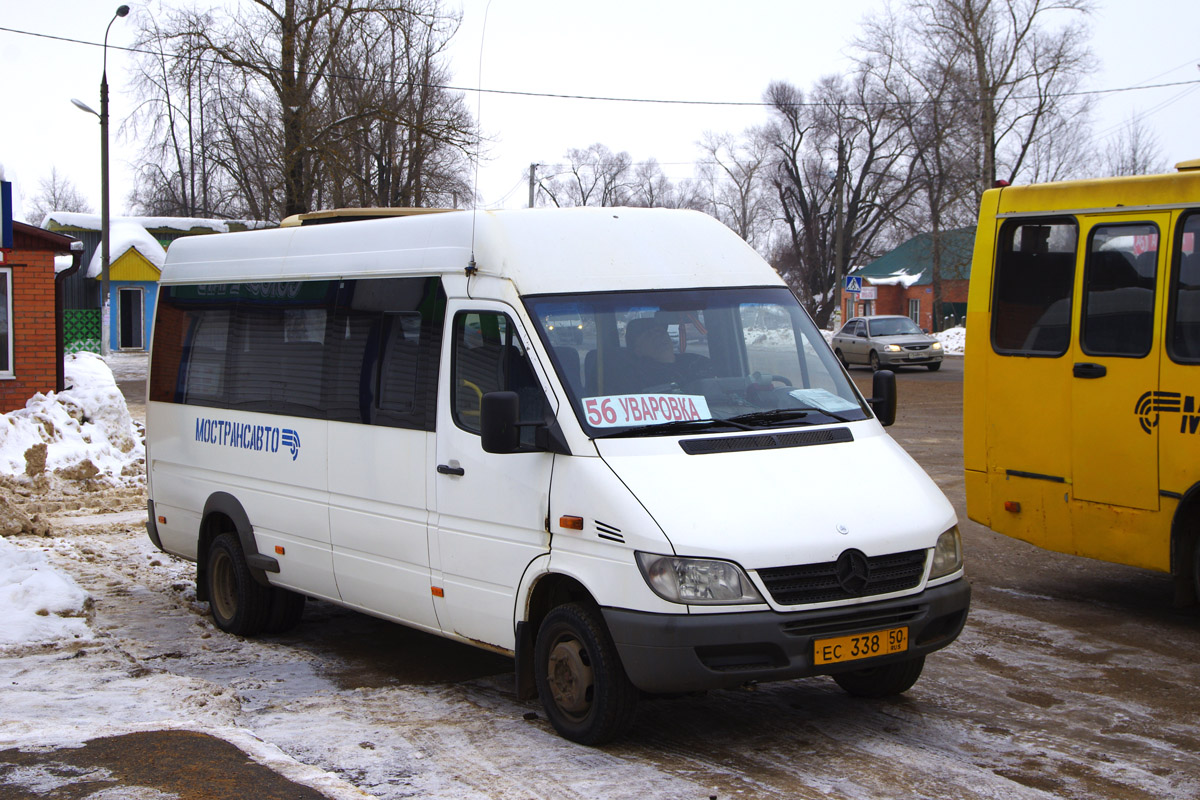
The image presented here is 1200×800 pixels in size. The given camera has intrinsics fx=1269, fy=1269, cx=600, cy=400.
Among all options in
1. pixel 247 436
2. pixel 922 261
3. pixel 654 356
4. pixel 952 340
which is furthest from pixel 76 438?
pixel 922 261

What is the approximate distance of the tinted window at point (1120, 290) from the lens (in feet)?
26.4

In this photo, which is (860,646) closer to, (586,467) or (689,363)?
(586,467)

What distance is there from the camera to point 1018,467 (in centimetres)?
877

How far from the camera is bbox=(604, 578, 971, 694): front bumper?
5176mm

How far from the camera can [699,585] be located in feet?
17.1

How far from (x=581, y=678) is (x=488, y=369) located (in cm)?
158

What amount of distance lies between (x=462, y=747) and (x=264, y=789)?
97 cm

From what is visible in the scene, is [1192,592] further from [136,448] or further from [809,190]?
[809,190]

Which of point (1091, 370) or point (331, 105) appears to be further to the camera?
point (331, 105)

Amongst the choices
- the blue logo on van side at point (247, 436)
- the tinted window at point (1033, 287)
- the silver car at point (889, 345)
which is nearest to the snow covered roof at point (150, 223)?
the silver car at point (889, 345)

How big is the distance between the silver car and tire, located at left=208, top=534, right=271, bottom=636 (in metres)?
27.1

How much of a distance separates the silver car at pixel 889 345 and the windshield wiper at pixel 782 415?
92.6ft

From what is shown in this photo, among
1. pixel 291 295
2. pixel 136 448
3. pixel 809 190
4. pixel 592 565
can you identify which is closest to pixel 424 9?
pixel 136 448

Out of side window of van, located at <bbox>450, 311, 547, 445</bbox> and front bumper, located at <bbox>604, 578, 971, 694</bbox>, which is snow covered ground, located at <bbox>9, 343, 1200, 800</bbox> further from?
side window of van, located at <bbox>450, 311, 547, 445</bbox>
